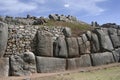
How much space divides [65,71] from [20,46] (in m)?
4.58

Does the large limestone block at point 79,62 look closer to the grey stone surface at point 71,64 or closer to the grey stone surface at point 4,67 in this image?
the grey stone surface at point 71,64

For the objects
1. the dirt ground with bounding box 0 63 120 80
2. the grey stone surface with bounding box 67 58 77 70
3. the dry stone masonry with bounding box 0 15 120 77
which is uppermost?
the dry stone masonry with bounding box 0 15 120 77

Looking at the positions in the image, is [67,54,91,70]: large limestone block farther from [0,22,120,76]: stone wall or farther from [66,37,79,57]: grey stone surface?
[66,37,79,57]: grey stone surface

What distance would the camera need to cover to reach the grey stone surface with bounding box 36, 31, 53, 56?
22.5 meters

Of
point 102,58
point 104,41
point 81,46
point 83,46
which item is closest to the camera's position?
point 81,46

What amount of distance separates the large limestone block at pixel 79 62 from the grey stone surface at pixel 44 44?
6.60 ft

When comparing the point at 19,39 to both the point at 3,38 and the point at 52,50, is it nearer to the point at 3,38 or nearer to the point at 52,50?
the point at 3,38

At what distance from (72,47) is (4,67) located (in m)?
6.93

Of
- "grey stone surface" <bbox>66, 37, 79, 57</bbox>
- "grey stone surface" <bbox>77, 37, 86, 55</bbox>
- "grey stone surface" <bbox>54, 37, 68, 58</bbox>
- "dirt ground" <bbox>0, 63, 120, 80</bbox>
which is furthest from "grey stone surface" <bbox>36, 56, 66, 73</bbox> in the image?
"grey stone surface" <bbox>77, 37, 86, 55</bbox>

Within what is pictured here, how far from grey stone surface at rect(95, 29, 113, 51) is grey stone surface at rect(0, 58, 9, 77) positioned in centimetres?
1016

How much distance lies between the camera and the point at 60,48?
23469 mm

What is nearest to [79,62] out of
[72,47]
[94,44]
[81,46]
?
[72,47]

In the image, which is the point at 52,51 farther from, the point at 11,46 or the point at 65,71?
the point at 11,46

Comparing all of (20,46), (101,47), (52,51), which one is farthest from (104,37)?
(20,46)
